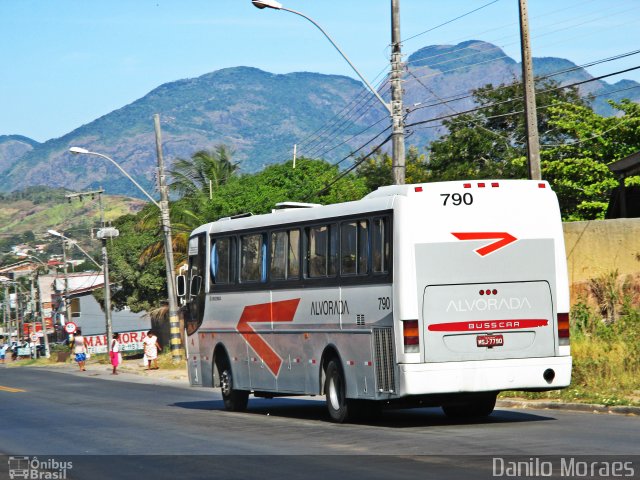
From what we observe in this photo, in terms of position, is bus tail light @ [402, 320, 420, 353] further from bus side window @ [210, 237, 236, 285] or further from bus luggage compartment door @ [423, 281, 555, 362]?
bus side window @ [210, 237, 236, 285]

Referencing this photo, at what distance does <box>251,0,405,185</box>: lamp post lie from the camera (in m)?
27.8

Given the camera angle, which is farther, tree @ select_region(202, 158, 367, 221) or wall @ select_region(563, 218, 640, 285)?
tree @ select_region(202, 158, 367, 221)

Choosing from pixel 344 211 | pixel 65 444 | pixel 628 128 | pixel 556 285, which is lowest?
pixel 65 444

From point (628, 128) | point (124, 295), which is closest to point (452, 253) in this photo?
point (628, 128)

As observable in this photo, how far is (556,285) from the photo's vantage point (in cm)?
1761

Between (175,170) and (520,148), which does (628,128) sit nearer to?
(520,148)

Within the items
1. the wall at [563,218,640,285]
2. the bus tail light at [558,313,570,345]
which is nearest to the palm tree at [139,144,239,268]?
the wall at [563,218,640,285]

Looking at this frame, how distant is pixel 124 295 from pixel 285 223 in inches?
2228

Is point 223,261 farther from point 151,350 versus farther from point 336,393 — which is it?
point 151,350

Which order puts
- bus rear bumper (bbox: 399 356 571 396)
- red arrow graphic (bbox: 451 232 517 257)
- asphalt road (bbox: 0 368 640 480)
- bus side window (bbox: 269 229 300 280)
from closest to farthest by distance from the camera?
asphalt road (bbox: 0 368 640 480)
bus rear bumper (bbox: 399 356 571 396)
red arrow graphic (bbox: 451 232 517 257)
bus side window (bbox: 269 229 300 280)

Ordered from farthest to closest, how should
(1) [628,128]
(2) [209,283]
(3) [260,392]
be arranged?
(1) [628,128] → (2) [209,283] → (3) [260,392]

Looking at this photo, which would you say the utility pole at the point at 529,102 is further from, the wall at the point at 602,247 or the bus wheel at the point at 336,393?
the bus wheel at the point at 336,393

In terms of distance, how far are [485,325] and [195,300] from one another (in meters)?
9.34

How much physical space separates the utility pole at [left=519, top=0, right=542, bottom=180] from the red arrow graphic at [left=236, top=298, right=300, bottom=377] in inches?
240
